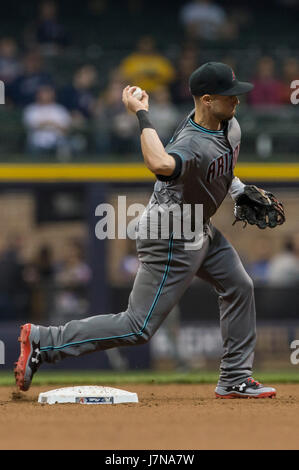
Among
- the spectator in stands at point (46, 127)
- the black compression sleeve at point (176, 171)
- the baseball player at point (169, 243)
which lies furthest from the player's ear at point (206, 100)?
the spectator in stands at point (46, 127)

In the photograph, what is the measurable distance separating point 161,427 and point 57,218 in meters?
7.27

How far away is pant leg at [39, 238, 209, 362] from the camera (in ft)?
17.9

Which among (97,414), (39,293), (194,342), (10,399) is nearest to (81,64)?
(39,293)

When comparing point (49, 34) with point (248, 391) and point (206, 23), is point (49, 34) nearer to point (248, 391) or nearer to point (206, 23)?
point (206, 23)

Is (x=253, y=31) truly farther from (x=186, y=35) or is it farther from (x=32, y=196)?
(x=32, y=196)

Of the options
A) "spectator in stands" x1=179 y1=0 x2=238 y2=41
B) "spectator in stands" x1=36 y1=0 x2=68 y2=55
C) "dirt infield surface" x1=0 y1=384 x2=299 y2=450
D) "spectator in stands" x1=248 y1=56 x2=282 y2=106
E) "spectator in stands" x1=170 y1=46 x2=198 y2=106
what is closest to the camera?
"dirt infield surface" x1=0 y1=384 x2=299 y2=450

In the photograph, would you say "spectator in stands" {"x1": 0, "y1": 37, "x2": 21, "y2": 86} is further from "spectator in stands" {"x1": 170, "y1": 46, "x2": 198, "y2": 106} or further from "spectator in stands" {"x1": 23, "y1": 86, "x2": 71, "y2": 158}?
"spectator in stands" {"x1": 170, "y1": 46, "x2": 198, "y2": 106}

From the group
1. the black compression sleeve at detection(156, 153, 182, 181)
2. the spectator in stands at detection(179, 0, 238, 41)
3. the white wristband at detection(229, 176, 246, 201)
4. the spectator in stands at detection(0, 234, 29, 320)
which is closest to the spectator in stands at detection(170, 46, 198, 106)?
the spectator in stands at detection(179, 0, 238, 41)

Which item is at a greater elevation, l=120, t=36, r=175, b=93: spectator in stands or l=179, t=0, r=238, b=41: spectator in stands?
l=179, t=0, r=238, b=41: spectator in stands

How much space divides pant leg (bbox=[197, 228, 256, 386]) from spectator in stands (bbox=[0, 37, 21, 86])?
24.2 ft

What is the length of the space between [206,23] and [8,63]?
11.6 feet

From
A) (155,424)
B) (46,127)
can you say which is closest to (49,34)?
(46,127)

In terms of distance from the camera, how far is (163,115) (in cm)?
1185

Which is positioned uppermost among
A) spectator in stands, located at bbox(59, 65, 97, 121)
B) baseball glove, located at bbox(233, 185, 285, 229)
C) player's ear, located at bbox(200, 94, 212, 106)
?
spectator in stands, located at bbox(59, 65, 97, 121)
